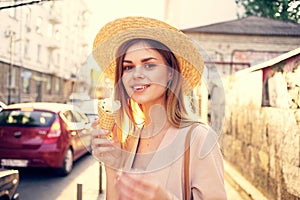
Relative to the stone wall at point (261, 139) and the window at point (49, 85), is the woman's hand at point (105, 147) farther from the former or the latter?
the window at point (49, 85)

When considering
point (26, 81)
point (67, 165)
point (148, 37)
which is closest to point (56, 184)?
point (67, 165)

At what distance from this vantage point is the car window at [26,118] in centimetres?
618

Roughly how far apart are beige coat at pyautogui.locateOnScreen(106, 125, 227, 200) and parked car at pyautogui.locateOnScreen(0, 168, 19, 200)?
2.10m

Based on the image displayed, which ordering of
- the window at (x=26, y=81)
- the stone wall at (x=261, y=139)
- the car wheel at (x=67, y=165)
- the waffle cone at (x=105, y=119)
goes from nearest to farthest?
the waffle cone at (x=105, y=119) < the stone wall at (x=261, y=139) < the car wheel at (x=67, y=165) < the window at (x=26, y=81)

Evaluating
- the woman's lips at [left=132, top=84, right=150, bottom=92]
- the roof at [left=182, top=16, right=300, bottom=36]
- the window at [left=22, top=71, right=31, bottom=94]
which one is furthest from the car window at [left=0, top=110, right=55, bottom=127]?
the window at [left=22, top=71, right=31, bottom=94]

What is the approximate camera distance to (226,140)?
27.2ft

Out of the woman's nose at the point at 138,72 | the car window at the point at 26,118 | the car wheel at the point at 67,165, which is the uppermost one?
the woman's nose at the point at 138,72

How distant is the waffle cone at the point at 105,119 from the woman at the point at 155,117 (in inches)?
1.7

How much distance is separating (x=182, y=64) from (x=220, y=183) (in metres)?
0.69

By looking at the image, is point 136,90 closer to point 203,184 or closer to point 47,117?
point 203,184

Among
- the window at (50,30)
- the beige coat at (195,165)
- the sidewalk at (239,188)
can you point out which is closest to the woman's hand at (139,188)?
the beige coat at (195,165)

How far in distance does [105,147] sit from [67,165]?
5504 mm

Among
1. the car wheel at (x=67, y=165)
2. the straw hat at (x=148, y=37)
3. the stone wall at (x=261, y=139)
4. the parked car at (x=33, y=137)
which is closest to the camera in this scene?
the straw hat at (x=148, y=37)

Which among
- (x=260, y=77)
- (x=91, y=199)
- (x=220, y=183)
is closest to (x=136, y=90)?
(x=220, y=183)
